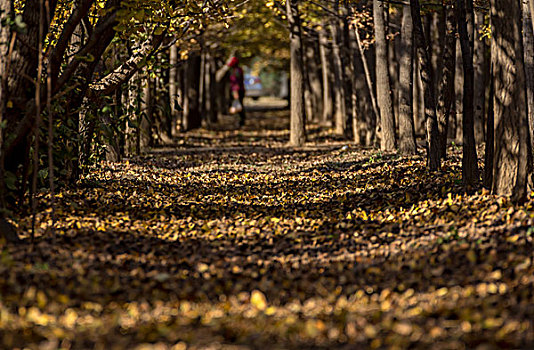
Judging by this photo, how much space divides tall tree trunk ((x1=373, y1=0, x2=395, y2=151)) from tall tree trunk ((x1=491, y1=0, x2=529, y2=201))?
8.30 meters

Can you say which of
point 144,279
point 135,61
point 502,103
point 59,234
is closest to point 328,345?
point 144,279

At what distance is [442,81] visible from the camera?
40.3ft

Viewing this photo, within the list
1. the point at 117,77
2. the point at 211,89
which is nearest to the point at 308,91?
the point at 211,89

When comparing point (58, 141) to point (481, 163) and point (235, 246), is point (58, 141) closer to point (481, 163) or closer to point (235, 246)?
point (235, 246)

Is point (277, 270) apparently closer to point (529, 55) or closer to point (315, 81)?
point (529, 55)

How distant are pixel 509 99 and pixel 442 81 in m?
4.67

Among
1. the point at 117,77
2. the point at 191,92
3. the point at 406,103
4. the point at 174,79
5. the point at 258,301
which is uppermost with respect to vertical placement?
the point at 174,79

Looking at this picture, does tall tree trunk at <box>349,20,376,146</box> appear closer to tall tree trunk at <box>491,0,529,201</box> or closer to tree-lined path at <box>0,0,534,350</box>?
tree-lined path at <box>0,0,534,350</box>

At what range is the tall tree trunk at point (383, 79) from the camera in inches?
635

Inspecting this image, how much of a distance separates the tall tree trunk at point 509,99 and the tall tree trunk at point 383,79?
8.30 metres

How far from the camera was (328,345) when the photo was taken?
14.0ft

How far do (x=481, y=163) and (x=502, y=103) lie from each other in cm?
432

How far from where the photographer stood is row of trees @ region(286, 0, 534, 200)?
7754 mm

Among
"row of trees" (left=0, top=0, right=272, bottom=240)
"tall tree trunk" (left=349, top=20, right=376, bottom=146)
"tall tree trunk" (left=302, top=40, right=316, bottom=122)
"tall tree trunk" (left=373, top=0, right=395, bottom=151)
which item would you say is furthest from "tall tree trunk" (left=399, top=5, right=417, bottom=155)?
"tall tree trunk" (left=302, top=40, right=316, bottom=122)
